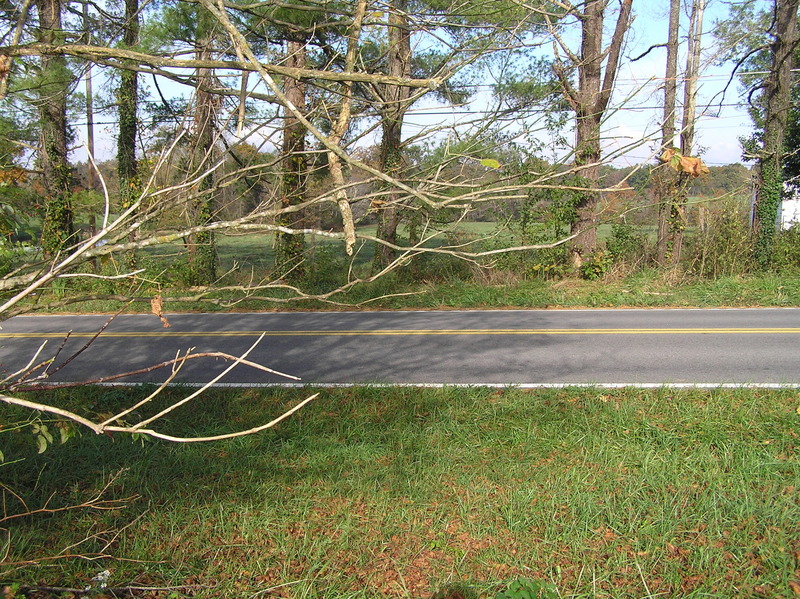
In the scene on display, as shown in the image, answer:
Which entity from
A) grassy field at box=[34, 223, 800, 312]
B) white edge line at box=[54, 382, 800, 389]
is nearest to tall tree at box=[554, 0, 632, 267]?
grassy field at box=[34, 223, 800, 312]

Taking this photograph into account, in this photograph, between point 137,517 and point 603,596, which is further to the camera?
point 137,517

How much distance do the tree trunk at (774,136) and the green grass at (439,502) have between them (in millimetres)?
11389

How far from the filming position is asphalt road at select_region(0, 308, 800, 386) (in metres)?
7.13

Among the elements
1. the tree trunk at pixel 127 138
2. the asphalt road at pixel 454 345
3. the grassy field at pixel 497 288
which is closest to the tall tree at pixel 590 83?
the grassy field at pixel 497 288

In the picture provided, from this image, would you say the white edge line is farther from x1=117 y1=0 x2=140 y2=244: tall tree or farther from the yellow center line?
x1=117 y1=0 x2=140 y2=244: tall tree

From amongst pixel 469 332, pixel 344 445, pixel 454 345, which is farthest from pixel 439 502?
pixel 469 332

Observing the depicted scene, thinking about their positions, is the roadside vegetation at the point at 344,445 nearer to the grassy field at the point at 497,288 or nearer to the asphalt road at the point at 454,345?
the asphalt road at the point at 454,345

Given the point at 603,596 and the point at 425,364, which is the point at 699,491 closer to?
the point at 603,596

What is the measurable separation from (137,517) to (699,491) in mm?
3761

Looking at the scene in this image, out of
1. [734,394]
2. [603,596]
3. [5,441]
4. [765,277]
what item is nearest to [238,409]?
[5,441]

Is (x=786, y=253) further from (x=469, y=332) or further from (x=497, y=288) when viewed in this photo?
(x=469, y=332)

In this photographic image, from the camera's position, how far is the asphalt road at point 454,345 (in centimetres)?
713

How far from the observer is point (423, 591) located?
348 centimetres

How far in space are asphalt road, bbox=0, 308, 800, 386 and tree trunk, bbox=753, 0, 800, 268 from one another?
4.53m
